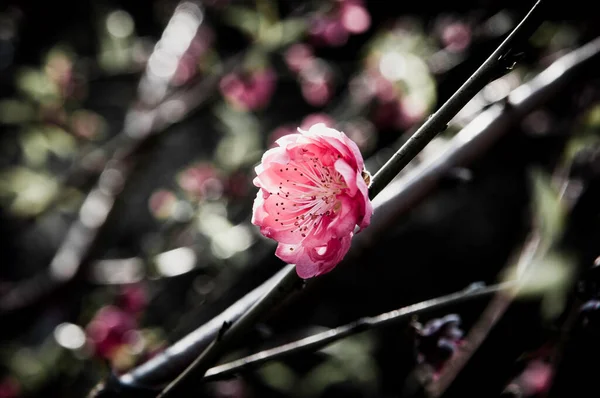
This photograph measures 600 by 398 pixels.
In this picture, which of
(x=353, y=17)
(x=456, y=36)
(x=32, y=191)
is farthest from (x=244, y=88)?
(x=32, y=191)

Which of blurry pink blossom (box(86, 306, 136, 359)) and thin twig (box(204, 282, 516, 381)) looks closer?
thin twig (box(204, 282, 516, 381))

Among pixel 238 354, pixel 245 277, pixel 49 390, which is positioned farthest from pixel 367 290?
pixel 49 390

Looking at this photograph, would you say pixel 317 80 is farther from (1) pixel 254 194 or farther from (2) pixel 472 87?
(2) pixel 472 87

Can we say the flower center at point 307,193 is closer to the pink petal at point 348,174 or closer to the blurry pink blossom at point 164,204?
the pink petal at point 348,174

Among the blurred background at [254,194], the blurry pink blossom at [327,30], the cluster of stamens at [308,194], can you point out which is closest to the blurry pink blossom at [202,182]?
the blurred background at [254,194]

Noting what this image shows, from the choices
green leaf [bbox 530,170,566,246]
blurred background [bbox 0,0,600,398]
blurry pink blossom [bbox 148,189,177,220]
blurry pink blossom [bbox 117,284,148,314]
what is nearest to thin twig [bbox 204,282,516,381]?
blurred background [bbox 0,0,600,398]

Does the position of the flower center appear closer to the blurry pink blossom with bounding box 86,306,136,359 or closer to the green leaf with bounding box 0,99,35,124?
the blurry pink blossom with bounding box 86,306,136,359

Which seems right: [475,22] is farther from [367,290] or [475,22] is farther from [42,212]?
[42,212]
